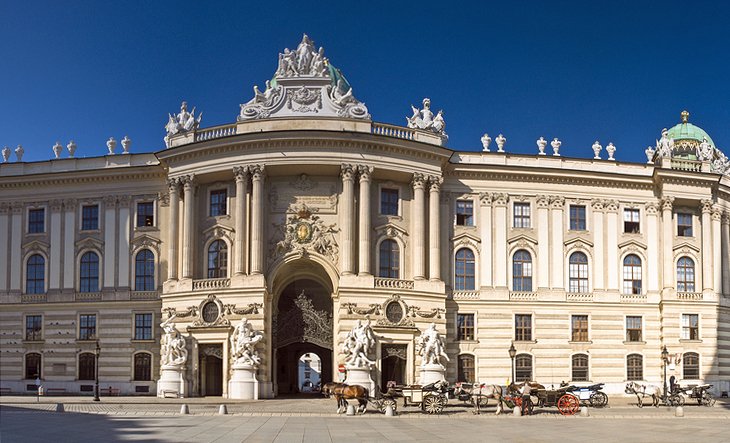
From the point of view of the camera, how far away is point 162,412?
1695 inches

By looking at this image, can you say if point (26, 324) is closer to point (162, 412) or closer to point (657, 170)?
point (162, 412)

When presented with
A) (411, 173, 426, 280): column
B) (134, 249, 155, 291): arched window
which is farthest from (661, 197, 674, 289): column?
(134, 249, 155, 291): arched window

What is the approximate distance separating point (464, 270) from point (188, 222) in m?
19.6

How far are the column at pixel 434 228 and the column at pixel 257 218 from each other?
37.6 feet

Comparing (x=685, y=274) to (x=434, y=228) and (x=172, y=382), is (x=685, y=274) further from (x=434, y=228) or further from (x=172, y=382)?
(x=172, y=382)

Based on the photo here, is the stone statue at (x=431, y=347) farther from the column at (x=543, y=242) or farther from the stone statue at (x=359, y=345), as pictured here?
the column at (x=543, y=242)

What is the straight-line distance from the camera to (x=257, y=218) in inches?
2306

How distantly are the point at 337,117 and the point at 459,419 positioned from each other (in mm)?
25588

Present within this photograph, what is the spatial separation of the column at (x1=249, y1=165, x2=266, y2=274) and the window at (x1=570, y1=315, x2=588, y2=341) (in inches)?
903

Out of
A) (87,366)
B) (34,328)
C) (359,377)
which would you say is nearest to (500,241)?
(359,377)

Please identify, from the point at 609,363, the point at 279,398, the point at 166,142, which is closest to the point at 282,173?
the point at 166,142

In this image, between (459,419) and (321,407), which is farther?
(321,407)

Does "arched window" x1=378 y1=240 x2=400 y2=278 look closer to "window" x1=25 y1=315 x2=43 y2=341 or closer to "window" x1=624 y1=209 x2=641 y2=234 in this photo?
"window" x1=624 y1=209 x2=641 y2=234

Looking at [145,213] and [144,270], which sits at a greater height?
[145,213]
